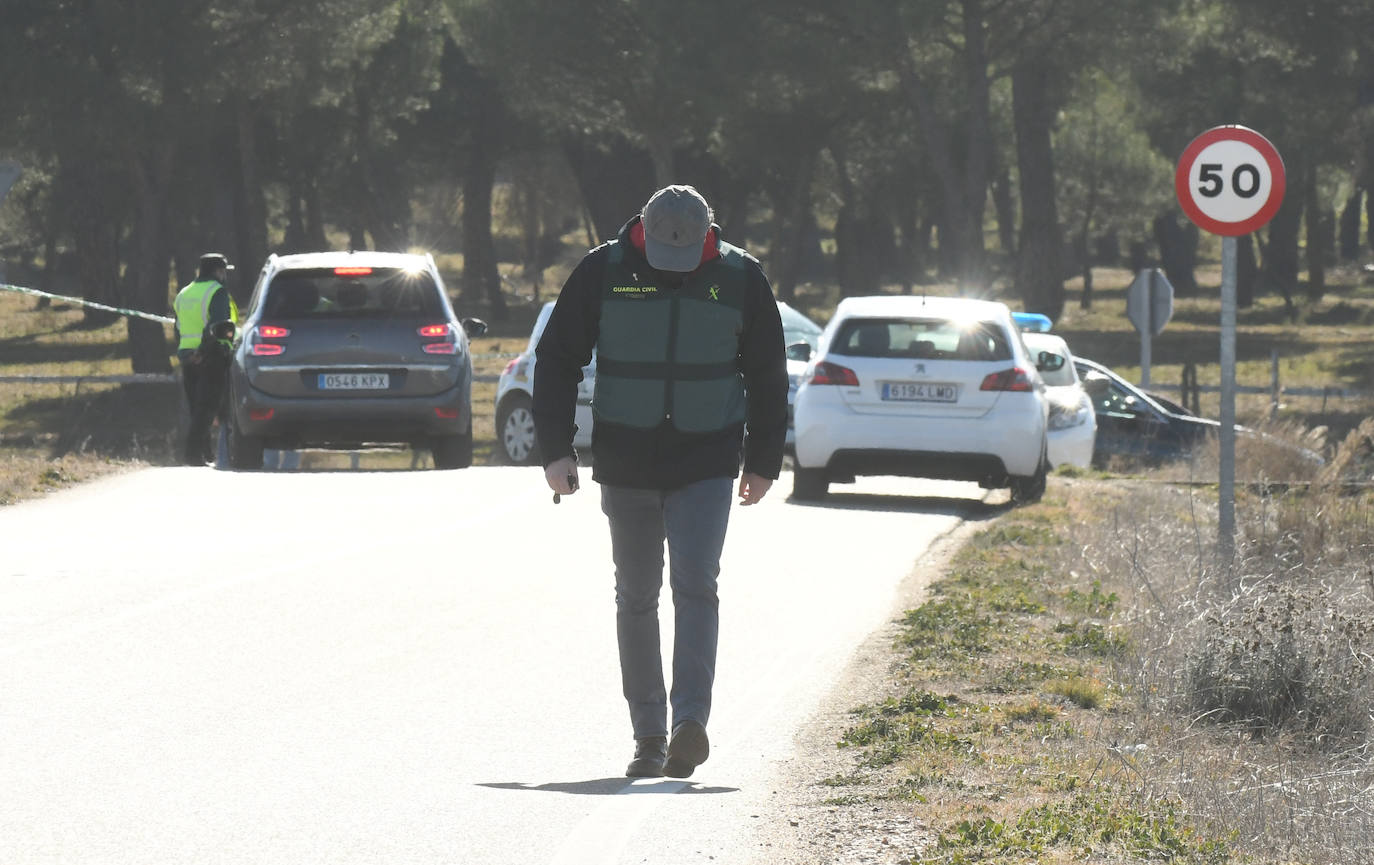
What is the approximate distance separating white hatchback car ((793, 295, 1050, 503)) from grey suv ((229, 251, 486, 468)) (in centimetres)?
287

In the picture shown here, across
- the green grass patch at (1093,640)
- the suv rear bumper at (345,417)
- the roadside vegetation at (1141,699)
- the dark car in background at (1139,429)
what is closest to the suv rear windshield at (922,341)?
the roadside vegetation at (1141,699)

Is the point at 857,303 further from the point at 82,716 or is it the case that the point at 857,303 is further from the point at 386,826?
the point at 386,826

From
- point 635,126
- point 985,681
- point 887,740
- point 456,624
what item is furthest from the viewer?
point 635,126

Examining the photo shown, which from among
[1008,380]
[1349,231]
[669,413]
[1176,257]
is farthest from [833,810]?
[1349,231]

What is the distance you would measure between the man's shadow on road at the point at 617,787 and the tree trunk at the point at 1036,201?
4074 cm

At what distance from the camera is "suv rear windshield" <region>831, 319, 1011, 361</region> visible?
57.4ft

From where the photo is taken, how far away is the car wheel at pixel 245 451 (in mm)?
18953

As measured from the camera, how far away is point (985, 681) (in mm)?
9375

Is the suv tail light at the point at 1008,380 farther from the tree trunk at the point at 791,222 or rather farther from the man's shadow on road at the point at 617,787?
the tree trunk at the point at 791,222

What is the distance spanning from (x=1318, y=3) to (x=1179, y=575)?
32443 mm

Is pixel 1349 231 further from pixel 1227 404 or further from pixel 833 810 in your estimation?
pixel 833 810

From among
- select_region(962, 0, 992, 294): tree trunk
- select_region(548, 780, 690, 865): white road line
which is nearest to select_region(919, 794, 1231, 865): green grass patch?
select_region(548, 780, 690, 865): white road line

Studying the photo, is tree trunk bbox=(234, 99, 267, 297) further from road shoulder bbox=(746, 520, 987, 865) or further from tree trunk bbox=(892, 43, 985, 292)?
road shoulder bbox=(746, 520, 987, 865)

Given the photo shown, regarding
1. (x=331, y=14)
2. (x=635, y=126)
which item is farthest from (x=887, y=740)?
(x=635, y=126)
